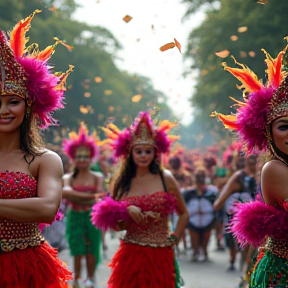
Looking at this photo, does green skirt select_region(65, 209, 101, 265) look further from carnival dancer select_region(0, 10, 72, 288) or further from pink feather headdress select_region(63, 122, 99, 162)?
carnival dancer select_region(0, 10, 72, 288)

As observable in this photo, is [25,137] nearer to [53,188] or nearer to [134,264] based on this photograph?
[53,188]

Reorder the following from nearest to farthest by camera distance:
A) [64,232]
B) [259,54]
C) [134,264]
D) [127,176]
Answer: [134,264] → [127,176] → [64,232] → [259,54]

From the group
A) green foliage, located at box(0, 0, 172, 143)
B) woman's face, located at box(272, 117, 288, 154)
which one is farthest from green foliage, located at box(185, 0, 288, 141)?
woman's face, located at box(272, 117, 288, 154)

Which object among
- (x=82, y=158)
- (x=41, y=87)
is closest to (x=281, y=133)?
(x=41, y=87)

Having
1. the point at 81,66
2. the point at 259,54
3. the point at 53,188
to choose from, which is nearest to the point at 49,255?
the point at 53,188

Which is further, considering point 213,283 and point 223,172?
point 223,172

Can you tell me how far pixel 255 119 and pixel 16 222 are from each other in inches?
65.6

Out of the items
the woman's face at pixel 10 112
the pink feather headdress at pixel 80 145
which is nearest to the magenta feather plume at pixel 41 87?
the woman's face at pixel 10 112

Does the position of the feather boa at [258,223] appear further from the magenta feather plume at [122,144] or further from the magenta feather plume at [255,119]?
the magenta feather plume at [122,144]

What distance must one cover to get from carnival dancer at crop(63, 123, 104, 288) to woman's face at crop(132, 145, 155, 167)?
2380mm

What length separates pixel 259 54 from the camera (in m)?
21.8

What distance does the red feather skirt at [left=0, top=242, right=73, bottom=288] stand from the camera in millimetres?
3344

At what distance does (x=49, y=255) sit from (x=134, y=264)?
2.12 metres

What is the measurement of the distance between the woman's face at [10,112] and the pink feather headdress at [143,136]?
2.86 m
